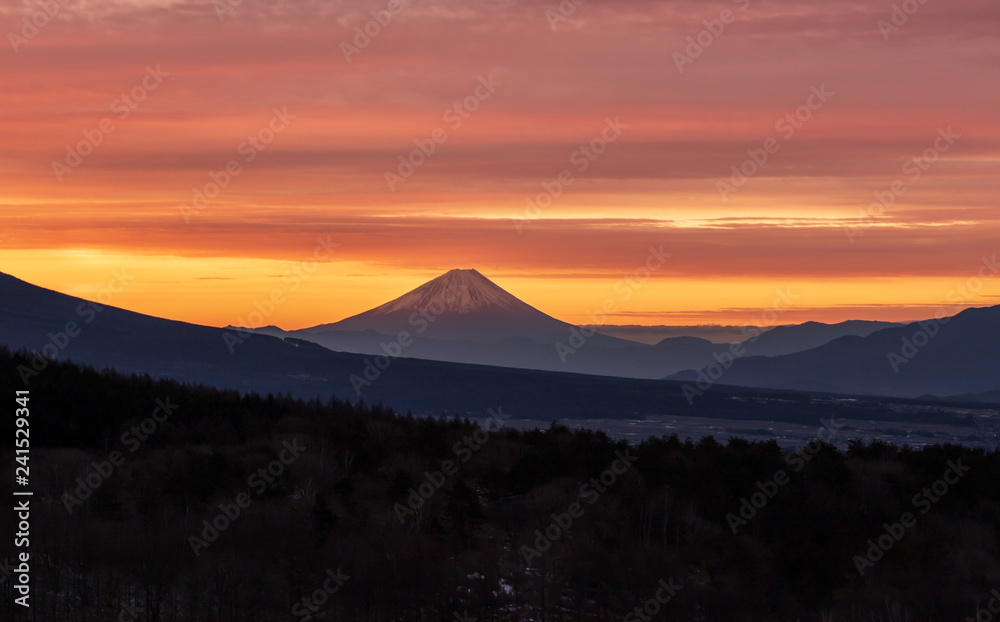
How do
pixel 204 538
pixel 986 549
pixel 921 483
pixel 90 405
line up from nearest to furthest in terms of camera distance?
pixel 204 538
pixel 986 549
pixel 921 483
pixel 90 405

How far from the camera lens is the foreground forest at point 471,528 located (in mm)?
53500

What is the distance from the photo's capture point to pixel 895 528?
6625 cm

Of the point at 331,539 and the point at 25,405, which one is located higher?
the point at 25,405

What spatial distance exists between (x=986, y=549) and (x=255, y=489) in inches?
1488

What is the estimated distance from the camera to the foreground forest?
176ft

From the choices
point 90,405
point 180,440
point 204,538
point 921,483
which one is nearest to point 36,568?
point 204,538

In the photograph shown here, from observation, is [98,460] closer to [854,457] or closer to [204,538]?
[204,538]

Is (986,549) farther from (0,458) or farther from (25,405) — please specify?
(25,405)

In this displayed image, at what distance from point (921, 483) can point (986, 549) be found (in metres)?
13.1

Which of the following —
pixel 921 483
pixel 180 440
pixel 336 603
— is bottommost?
pixel 336 603

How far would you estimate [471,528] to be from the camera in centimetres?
6125

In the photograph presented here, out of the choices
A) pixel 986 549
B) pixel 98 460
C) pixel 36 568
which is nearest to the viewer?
pixel 36 568

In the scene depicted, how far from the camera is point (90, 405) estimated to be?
270 feet

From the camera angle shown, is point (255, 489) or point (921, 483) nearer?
point (255, 489)
